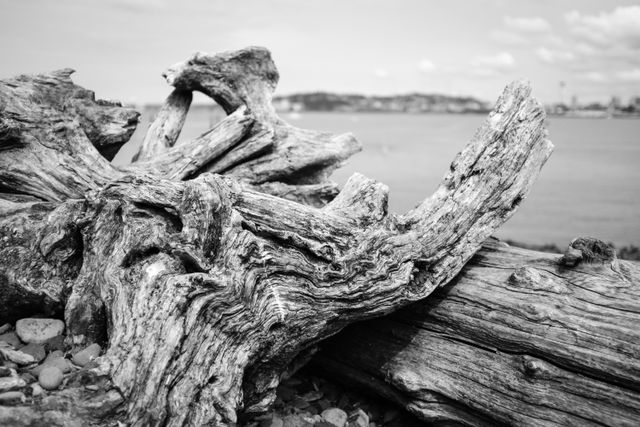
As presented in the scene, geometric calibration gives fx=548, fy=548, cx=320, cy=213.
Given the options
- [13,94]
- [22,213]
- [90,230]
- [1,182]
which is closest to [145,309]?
[90,230]

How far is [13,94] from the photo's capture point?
254 inches

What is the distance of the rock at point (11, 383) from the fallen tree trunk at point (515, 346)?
10.2 ft

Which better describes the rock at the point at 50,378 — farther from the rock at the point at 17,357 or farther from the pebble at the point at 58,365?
the rock at the point at 17,357

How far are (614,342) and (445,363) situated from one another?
4.96 feet

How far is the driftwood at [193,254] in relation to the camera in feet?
13.5

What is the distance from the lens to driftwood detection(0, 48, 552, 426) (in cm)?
410

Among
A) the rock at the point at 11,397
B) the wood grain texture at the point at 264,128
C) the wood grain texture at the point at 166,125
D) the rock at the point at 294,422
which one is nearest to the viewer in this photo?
the rock at the point at 11,397

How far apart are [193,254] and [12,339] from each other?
1.86m

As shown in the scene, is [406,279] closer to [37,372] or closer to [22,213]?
[37,372]

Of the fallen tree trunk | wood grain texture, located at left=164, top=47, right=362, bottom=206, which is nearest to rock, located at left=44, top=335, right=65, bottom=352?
the fallen tree trunk

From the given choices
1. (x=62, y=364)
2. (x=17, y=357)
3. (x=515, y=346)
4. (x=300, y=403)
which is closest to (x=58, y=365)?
(x=62, y=364)

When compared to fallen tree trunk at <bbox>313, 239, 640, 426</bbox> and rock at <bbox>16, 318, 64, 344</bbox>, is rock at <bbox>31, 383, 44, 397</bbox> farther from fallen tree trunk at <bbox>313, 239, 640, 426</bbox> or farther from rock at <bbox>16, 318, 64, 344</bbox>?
fallen tree trunk at <bbox>313, 239, 640, 426</bbox>

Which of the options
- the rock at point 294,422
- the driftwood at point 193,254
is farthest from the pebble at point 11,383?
the rock at point 294,422

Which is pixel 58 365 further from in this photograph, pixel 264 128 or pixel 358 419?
pixel 264 128
